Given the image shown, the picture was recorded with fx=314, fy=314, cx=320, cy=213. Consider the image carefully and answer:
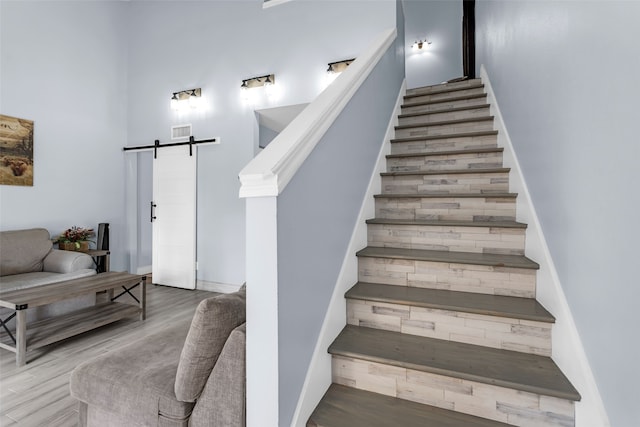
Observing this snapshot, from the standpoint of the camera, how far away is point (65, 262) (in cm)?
353

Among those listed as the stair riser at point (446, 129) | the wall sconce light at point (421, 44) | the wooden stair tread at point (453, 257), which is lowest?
the wooden stair tread at point (453, 257)

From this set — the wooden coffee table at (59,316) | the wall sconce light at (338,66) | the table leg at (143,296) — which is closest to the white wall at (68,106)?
the wooden coffee table at (59,316)

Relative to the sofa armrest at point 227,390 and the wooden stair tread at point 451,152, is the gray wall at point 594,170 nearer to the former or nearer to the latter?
the wooden stair tread at point 451,152

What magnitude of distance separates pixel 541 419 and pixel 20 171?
5407 millimetres

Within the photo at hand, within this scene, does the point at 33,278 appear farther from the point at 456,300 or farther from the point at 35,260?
the point at 456,300

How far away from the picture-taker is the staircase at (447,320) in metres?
1.14

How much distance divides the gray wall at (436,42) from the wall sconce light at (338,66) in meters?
2.33

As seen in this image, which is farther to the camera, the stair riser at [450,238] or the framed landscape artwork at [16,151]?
the framed landscape artwork at [16,151]

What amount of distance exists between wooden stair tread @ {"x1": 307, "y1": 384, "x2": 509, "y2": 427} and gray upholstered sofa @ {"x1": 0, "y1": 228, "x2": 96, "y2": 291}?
331cm

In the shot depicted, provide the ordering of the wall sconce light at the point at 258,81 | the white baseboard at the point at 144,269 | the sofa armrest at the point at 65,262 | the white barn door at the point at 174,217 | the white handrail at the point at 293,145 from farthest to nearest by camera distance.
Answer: the white baseboard at the point at 144,269 < the white barn door at the point at 174,217 < the wall sconce light at the point at 258,81 < the sofa armrest at the point at 65,262 < the white handrail at the point at 293,145

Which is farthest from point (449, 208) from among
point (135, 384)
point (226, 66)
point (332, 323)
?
point (226, 66)

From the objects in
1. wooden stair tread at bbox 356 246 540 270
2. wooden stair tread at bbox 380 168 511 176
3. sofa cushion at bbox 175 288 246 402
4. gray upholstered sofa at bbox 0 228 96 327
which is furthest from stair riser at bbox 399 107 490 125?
gray upholstered sofa at bbox 0 228 96 327

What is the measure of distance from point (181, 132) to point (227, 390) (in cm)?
431

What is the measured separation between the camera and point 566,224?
122 cm
